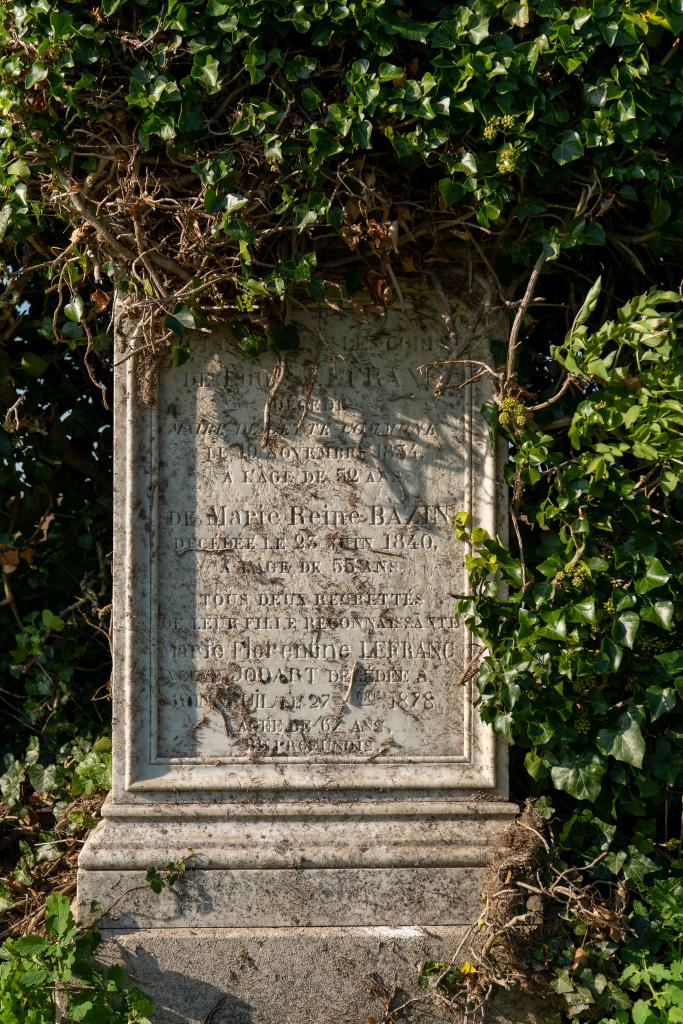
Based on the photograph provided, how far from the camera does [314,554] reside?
9.72ft

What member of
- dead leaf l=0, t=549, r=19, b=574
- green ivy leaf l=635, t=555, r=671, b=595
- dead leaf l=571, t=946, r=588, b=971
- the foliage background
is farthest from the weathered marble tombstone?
dead leaf l=0, t=549, r=19, b=574

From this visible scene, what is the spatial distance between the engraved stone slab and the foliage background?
0.49 feet

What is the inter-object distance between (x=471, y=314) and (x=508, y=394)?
31cm

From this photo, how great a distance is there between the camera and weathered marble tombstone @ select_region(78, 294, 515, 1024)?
9.52 feet

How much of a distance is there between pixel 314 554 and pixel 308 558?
0.02 m

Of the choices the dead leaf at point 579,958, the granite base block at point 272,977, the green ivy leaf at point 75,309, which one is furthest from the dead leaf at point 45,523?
the dead leaf at point 579,958

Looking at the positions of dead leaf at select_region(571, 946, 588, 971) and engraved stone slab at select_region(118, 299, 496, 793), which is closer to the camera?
dead leaf at select_region(571, 946, 588, 971)

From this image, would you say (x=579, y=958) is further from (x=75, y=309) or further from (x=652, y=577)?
(x=75, y=309)

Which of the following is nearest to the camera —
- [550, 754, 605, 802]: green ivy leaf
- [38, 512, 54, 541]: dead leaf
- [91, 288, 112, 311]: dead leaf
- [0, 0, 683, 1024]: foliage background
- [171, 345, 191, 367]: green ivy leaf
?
[0, 0, 683, 1024]: foliage background

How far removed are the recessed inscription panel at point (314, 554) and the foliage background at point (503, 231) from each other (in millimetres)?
154

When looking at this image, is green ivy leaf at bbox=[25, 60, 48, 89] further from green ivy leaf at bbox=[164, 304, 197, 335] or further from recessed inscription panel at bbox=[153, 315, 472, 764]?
recessed inscription panel at bbox=[153, 315, 472, 764]

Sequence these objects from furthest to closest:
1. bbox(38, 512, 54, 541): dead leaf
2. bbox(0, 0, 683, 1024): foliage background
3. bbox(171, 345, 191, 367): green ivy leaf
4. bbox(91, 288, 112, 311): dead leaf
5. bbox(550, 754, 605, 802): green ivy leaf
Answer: bbox(38, 512, 54, 541): dead leaf < bbox(91, 288, 112, 311): dead leaf < bbox(171, 345, 191, 367): green ivy leaf < bbox(550, 754, 605, 802): green ivy leaf < bbox(0, 0, 683, 1024): foliage background

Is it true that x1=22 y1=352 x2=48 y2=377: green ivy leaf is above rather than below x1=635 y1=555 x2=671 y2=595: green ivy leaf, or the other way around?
above

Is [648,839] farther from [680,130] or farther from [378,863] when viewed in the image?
[680,130]
